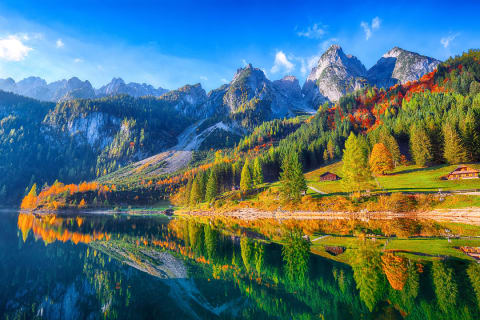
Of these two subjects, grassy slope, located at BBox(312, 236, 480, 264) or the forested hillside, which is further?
the forested hillside

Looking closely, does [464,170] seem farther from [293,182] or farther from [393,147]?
[293,182]

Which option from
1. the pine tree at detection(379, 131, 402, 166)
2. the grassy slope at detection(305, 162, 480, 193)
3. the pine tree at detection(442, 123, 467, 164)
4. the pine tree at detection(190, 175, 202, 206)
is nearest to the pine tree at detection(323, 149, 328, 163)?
the pine tree at detection(379, 131, 402, 166)

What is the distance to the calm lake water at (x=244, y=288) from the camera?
37.7 feet

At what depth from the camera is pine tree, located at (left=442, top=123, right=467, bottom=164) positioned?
72.1 metres

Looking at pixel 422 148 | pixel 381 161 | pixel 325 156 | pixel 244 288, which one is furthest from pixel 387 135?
pixel 244 288

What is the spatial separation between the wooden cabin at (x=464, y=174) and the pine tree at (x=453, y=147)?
1346 centimetres

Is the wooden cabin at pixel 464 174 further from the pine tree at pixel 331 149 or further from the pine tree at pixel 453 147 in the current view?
the pine tree at pixel 331 149

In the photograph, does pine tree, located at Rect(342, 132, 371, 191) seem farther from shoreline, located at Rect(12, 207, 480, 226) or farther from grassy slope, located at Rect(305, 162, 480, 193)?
shoreline, located at Rect(12, 207, 480, 226)

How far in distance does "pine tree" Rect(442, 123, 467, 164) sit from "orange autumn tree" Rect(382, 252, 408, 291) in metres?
77.9

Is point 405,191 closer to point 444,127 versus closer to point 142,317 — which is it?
point 444,127

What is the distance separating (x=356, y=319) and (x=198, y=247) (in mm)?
23171

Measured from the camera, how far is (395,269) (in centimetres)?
1590

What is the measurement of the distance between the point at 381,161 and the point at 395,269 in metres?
78.7

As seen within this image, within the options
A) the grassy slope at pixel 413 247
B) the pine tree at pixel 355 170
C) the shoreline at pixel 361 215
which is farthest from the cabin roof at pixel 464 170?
the grassy slope at pixel 413 247
